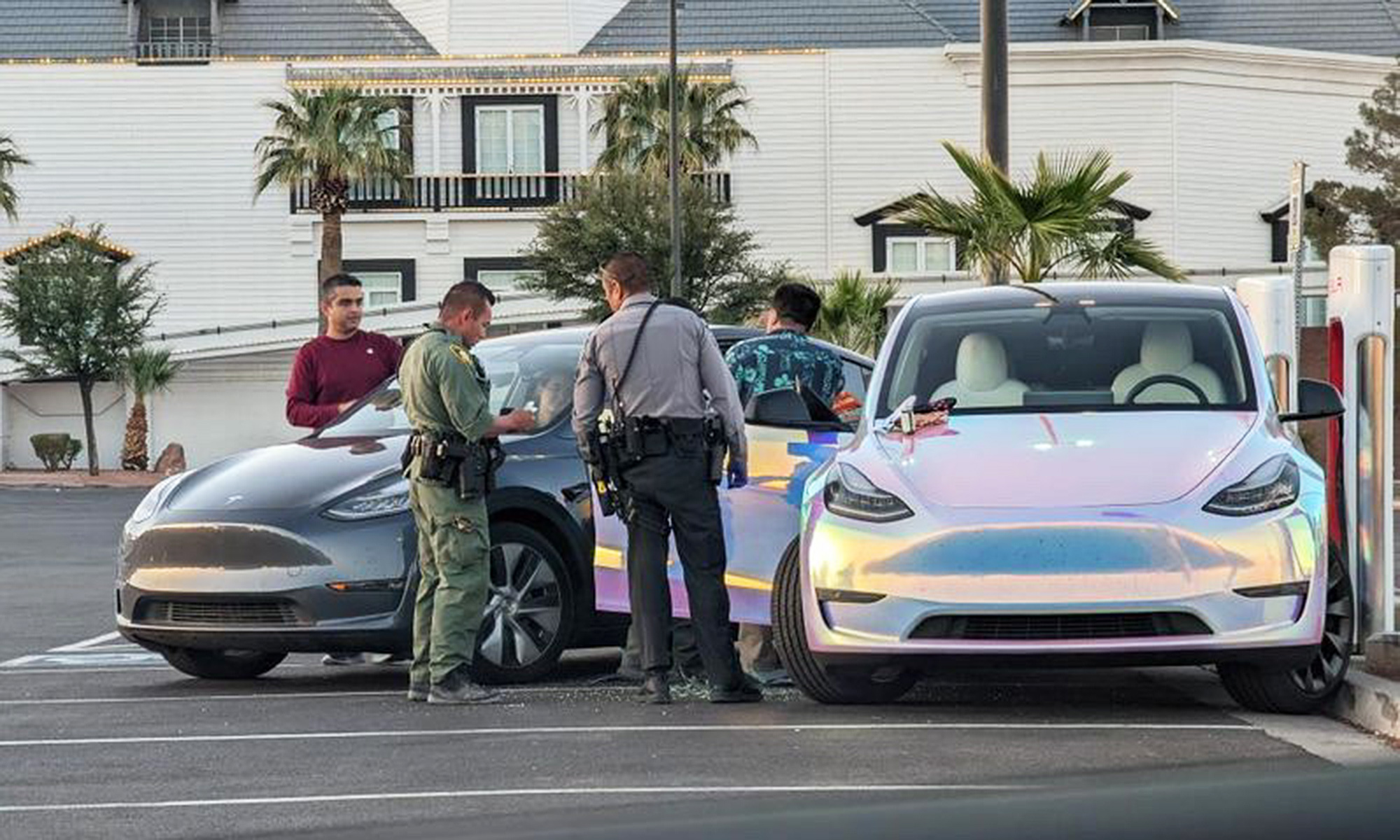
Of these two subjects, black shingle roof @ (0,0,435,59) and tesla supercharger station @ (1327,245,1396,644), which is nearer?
tesla supercharger station @ (1327,245,1396,644)

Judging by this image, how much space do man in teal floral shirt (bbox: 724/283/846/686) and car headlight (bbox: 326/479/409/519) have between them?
152cm

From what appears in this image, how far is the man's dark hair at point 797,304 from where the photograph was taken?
11320 millimetres

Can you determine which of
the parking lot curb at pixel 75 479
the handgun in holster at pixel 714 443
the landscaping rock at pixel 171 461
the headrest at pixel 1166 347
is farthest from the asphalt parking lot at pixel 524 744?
the landscaping rock at pixel 171 461

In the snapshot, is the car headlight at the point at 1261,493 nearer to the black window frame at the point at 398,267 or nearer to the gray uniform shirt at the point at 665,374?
the gray uniform shirt at the point at 665,374

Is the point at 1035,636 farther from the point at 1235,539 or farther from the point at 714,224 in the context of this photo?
the point at 714,224

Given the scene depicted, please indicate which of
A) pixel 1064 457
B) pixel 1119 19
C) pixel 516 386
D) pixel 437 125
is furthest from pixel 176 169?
pixel 1064 457

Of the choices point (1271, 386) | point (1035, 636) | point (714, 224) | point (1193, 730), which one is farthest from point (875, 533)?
point (714, 224)

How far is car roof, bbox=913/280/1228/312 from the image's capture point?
10656 millimetres

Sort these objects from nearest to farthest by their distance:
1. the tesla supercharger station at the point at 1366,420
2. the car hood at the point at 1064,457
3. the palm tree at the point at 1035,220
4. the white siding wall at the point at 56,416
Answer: the car hood at the point at 1064,457 → the tesla supercharger station at the point at 1366,420 → the palm tree at the point at 1035,220 → the white siding wall at the point at 56,416

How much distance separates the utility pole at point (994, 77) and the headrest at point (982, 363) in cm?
625

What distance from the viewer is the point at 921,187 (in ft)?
187

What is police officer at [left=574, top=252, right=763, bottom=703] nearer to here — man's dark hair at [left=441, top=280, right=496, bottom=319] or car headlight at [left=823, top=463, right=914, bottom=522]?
man's dark hair at [left=441, top=280, right=496, bottom=319]

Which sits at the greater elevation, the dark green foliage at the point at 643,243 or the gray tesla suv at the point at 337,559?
the dark green foliage at the point at 643,243

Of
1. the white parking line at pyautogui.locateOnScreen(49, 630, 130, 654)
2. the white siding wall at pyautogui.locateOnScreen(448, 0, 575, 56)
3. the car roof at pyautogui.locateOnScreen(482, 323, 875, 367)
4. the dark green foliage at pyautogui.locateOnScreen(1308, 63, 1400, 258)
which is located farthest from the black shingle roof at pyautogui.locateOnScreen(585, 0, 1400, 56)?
the car roof at pyautogui.locateOnScreen(482, 323, 875, 367)
